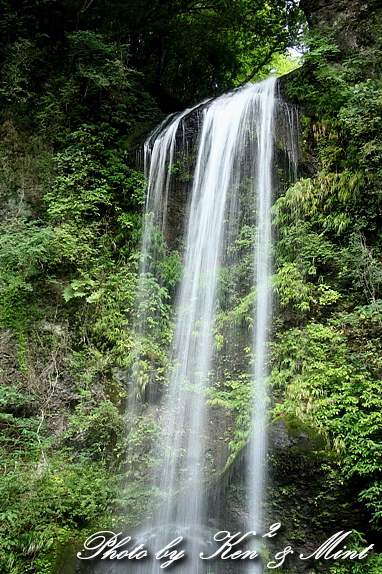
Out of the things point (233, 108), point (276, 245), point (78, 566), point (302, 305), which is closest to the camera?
point (78, 566)

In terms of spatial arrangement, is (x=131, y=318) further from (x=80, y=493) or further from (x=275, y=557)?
(x=275, y=557)

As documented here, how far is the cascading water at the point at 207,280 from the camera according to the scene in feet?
18.1

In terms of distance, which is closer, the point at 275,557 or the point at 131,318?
the point at 275,557

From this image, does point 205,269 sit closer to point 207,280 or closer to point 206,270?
point 206,270

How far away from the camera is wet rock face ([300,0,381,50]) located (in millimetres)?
8938

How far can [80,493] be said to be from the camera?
5.50m

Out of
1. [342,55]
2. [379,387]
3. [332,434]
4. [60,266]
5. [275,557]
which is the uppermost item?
[342,55]

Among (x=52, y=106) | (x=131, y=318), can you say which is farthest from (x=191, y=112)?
(x=131, y=318)

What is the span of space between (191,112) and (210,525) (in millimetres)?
7522

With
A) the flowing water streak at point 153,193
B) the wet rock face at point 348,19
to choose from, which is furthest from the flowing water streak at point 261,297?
the wet rock face at point 348,19

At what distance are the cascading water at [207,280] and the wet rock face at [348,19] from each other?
2.22 m

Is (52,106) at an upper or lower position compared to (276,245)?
upper

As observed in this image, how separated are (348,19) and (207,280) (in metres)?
6.85

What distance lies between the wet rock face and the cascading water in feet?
7.27
